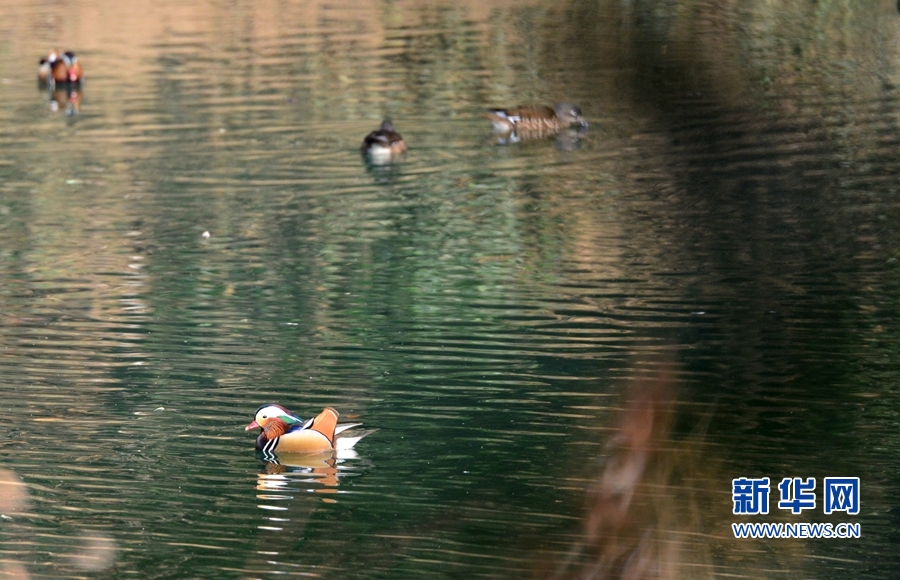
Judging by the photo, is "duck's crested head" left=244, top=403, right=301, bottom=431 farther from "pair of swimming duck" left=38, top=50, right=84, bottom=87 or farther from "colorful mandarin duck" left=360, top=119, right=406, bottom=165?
"pair of swimming duck" left=38, top=50, right=84, bottom=87

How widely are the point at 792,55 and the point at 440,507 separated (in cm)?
Answer: 1751

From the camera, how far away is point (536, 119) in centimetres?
1964

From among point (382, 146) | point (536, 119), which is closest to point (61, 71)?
point (382, 146)

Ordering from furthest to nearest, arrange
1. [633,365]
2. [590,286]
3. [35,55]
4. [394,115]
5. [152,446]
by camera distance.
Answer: [35,55] → [394,115] → [590,286] → [633,365] → [152,446]

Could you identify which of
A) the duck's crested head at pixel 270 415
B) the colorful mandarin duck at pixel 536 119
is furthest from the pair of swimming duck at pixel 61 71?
the duck's crested head at pixel 270 415

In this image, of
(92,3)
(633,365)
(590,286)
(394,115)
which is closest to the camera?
(633,365)

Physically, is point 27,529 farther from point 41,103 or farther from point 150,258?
point 41,103

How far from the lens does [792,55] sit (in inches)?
953

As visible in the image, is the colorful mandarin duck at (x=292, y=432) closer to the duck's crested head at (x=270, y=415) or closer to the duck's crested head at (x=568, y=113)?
the duck's crested head at (x=270, y=415)

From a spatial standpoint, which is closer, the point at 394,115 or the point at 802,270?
the point at 802,270

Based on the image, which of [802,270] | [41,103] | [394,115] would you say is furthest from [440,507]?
[41,103]

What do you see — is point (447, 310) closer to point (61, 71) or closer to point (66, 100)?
point (66, 100)

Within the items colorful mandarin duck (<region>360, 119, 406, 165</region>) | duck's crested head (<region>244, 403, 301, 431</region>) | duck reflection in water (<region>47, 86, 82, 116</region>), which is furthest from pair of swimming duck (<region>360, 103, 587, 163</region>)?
duck's crested head (<region>244, 403, 301, 431</region>)

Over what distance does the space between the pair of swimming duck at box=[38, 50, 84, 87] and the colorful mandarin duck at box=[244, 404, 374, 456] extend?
15.9m
